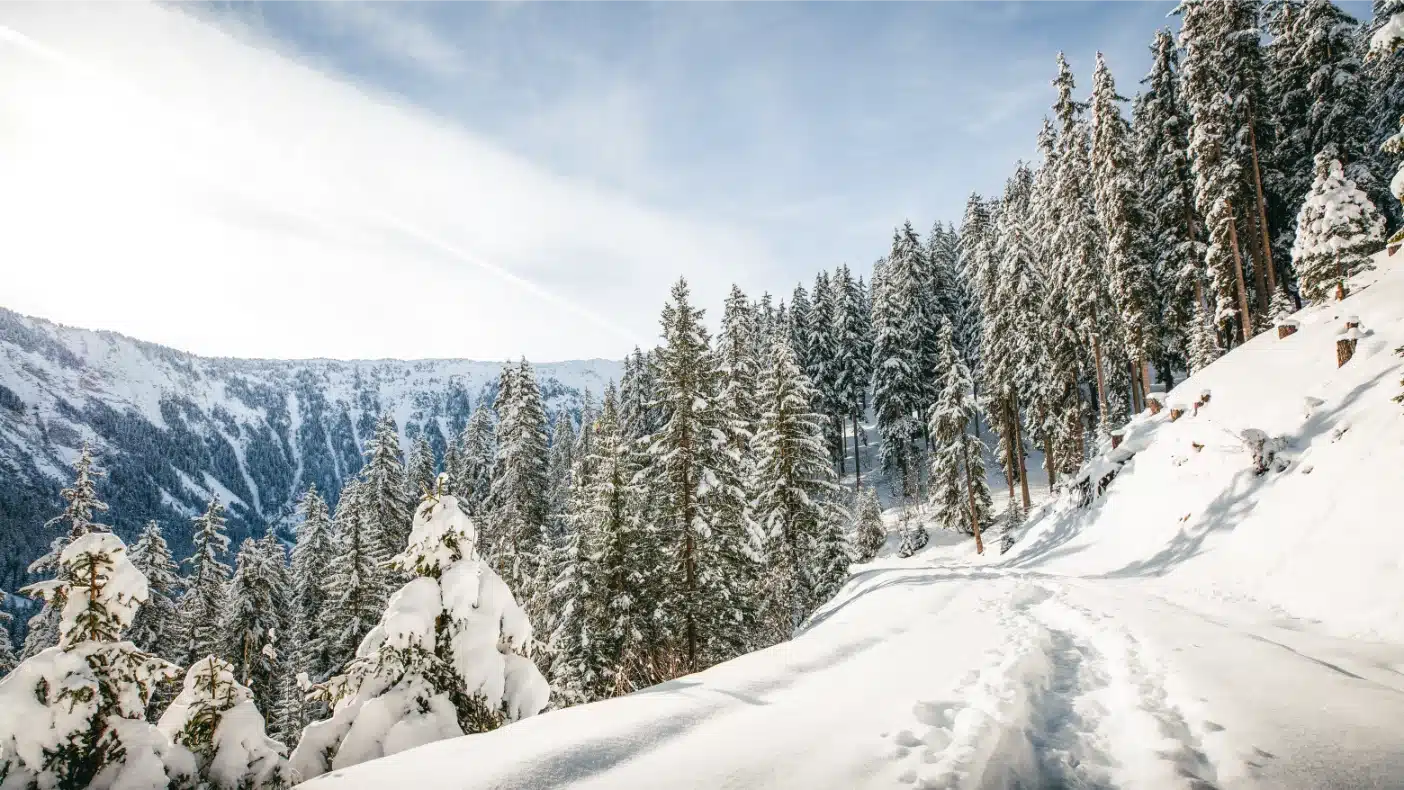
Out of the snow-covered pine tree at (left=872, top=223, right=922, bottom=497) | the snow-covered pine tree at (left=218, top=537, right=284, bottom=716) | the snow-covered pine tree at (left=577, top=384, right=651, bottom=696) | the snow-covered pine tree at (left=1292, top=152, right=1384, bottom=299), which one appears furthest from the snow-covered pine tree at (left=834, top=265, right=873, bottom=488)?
the snow-covered pine tree at (left=218, top=537, right=284, bottom=716)

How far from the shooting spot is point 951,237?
75.0m

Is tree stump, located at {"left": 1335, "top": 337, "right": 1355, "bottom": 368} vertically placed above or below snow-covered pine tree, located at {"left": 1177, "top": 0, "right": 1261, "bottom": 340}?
below

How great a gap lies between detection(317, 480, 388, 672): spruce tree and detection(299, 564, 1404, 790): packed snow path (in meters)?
27.1

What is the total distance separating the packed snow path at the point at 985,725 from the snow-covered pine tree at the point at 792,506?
664 inches

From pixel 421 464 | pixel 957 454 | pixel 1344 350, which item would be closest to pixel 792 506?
pixel 957 454

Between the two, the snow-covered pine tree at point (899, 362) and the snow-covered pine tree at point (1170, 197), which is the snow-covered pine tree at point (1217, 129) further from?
the snow-covered pine tree at point (899, 362)

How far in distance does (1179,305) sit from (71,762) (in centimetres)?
4498

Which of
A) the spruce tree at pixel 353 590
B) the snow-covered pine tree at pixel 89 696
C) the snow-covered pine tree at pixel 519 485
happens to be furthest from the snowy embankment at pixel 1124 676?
the spruce tree at pixel 353 590

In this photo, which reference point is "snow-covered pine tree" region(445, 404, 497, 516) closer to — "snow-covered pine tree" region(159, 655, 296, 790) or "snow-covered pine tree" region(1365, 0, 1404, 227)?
"snow-covered pine tree" region(159, 655, 296, 790)

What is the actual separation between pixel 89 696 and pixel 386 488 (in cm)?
3222

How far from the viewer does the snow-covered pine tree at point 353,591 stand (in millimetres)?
28391

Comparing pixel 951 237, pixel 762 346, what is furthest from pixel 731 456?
pixel 951 237

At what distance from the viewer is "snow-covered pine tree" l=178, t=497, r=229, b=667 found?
29484 mm

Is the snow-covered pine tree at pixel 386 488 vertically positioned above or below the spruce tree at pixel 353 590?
above
